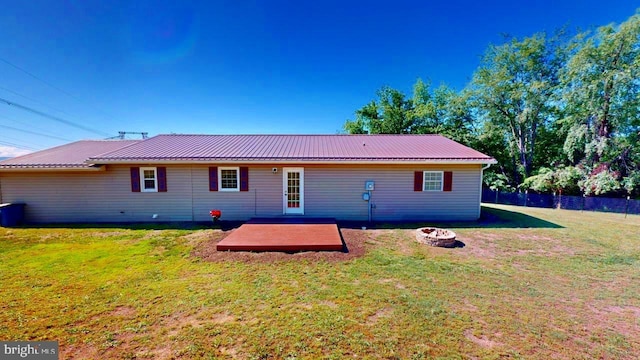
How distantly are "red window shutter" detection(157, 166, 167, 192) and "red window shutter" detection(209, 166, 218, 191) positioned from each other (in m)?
1.62

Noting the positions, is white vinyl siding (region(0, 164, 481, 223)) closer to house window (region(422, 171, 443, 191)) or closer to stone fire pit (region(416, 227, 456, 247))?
house window (region(422, 171, 443, 191))

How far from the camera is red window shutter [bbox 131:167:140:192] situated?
28.9 feet

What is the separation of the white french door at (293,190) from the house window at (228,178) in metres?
1.73

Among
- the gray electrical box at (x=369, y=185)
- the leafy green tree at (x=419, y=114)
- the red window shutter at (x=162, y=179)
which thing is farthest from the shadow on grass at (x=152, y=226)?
the leafy green tree at (x=419, y=114)

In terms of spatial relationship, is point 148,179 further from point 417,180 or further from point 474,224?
point 474,224

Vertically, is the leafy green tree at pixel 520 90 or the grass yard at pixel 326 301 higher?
the leafy green tree at pixel 520 90

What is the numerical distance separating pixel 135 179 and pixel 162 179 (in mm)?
989

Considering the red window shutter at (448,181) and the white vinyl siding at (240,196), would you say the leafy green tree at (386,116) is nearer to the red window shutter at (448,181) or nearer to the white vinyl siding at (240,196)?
the red window shutter at (448,181)

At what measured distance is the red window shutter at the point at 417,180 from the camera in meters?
9.05

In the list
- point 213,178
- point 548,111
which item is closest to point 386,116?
point 548,111

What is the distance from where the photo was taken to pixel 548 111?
1684cm

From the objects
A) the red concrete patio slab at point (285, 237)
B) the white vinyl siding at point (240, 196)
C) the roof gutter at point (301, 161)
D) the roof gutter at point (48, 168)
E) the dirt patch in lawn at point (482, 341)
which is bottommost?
the dirt patch in lawn at point (482, 341)

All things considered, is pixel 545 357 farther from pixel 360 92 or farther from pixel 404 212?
pixel 360 92

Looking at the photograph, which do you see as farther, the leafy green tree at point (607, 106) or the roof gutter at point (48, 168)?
the leafy green tree at point (607, 106)
